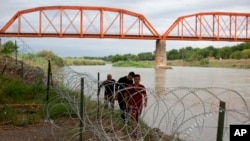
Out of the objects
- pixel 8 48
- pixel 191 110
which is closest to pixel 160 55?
pixel 8 48

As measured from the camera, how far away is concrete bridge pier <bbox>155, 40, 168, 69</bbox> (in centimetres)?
8893

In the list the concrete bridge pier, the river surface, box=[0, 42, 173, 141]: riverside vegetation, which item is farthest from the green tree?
the concrete bridge pier

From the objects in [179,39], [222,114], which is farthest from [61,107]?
[179,39]

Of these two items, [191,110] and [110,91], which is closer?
[110,91]

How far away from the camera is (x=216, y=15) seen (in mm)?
110125

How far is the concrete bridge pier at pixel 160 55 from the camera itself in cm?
8893

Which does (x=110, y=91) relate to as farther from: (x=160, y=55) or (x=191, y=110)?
(x=160, y=55)

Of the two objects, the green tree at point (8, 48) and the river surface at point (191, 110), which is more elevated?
the green tree at point (8, 48)

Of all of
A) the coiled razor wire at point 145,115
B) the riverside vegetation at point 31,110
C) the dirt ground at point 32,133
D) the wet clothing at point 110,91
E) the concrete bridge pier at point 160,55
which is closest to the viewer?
the coiled razor wire at point 145,115

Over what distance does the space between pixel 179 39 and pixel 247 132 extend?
88.2 m

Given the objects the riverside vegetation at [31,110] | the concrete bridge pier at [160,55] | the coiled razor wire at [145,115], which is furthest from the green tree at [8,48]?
the concrete bridge pier at [160,55]

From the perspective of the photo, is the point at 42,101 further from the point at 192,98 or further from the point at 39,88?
the point at 192,98

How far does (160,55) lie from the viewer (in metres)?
89.6

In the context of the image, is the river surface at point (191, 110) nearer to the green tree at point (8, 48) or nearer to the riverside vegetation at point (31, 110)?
the riverside vegetation at point (31, 110)
